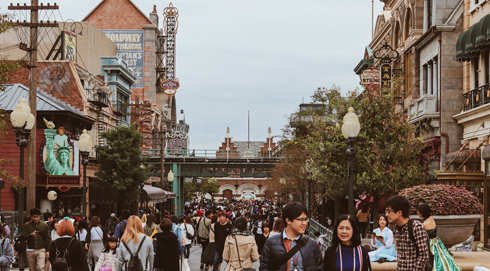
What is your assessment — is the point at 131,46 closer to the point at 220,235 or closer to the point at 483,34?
the point at 483,34

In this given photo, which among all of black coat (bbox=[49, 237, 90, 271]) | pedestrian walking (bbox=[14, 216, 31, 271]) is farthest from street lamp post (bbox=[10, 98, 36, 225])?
black coat (bbox=[49, 237, 90, 271])

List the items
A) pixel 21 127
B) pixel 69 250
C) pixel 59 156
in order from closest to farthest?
pixel 69 250
pixel 21 127
pixel 59 156

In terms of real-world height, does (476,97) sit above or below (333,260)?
above

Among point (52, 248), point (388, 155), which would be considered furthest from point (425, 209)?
point (388, 155)

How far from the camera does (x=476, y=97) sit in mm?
23328

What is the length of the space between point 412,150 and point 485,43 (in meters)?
5.24

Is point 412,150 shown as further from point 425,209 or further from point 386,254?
point 425,209

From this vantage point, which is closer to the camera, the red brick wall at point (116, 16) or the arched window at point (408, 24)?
the arched window at point (408, 24)

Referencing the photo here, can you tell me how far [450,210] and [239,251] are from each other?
4.38 metres

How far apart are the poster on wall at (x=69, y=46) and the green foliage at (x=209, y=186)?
70.7 meters

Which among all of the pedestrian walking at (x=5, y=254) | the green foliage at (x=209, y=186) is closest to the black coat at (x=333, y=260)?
the pedestrian walking at (x=5, y=254)

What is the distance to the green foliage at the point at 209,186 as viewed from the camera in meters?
118

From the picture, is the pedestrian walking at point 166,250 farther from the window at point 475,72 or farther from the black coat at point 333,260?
the window at point 475,72

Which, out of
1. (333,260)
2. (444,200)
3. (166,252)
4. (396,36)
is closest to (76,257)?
(166,252)
